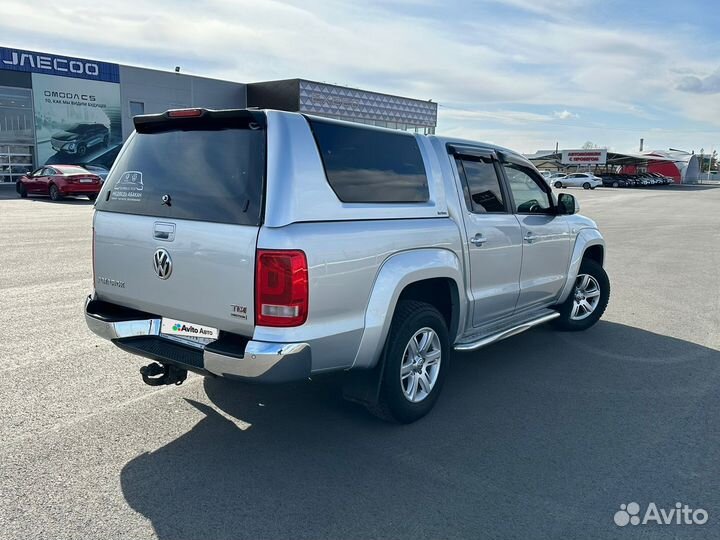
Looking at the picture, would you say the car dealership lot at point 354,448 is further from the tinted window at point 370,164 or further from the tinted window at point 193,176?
the tinted window at point 370,164

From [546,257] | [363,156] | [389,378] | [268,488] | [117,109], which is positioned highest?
[117,109]

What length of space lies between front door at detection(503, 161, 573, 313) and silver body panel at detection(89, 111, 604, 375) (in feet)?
2.67

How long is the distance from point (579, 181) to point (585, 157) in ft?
52.1

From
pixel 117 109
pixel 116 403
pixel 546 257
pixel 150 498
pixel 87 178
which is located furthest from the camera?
pixel 117 109

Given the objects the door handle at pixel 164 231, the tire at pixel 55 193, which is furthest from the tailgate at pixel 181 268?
the tire at pixel 55 193

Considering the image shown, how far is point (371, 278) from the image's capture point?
12.2 ft

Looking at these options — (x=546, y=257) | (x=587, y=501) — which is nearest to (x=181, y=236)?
(x=587, y=501)

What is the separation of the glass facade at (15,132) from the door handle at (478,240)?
114 feet

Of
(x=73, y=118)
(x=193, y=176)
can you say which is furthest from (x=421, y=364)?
(x=73, y=118)

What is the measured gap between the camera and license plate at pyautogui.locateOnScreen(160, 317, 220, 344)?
3.59 metres

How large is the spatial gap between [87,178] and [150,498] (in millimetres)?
21315

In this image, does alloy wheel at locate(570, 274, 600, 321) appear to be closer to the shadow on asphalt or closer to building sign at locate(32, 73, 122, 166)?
the shadow on asphalt

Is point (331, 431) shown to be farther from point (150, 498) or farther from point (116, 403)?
point (116, 403)
